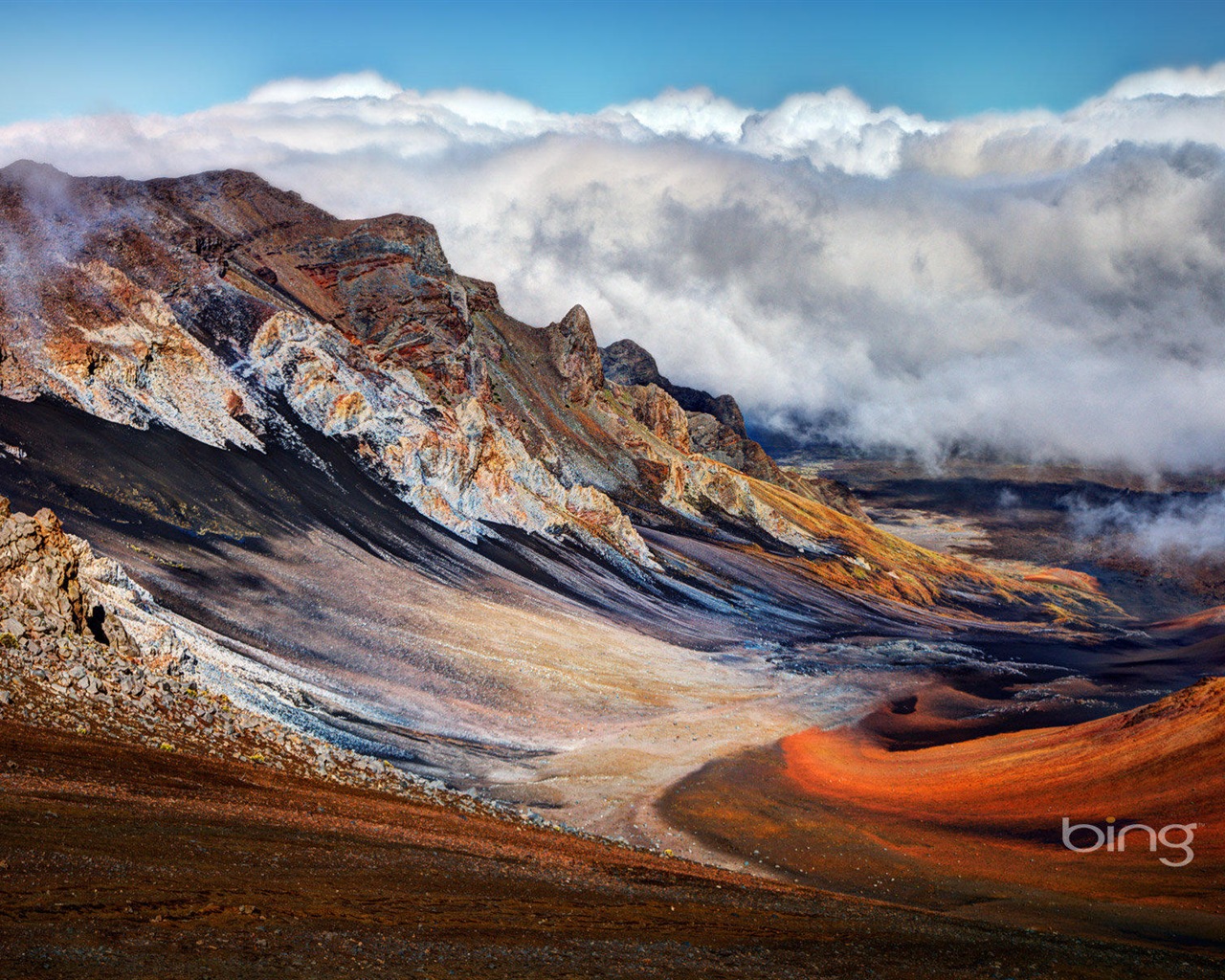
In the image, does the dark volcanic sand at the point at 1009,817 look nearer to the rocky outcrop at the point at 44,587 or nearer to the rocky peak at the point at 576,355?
the rocky outcrop at the point at 44,587

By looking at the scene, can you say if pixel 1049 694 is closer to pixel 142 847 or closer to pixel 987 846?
pixel 987 846

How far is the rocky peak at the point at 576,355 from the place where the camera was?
159500mm

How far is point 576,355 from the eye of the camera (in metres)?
162

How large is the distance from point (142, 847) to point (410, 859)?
5.44 meters

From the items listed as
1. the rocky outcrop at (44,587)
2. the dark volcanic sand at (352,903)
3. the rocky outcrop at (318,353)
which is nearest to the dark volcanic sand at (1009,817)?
the dark volcanic sand at (352,903)

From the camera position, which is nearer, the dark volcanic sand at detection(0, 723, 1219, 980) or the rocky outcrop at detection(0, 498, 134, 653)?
the dark volcanic sand at detection(0, 723, 1219, 980)

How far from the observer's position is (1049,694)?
79.5m

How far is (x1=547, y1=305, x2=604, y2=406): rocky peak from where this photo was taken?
15950 cm
